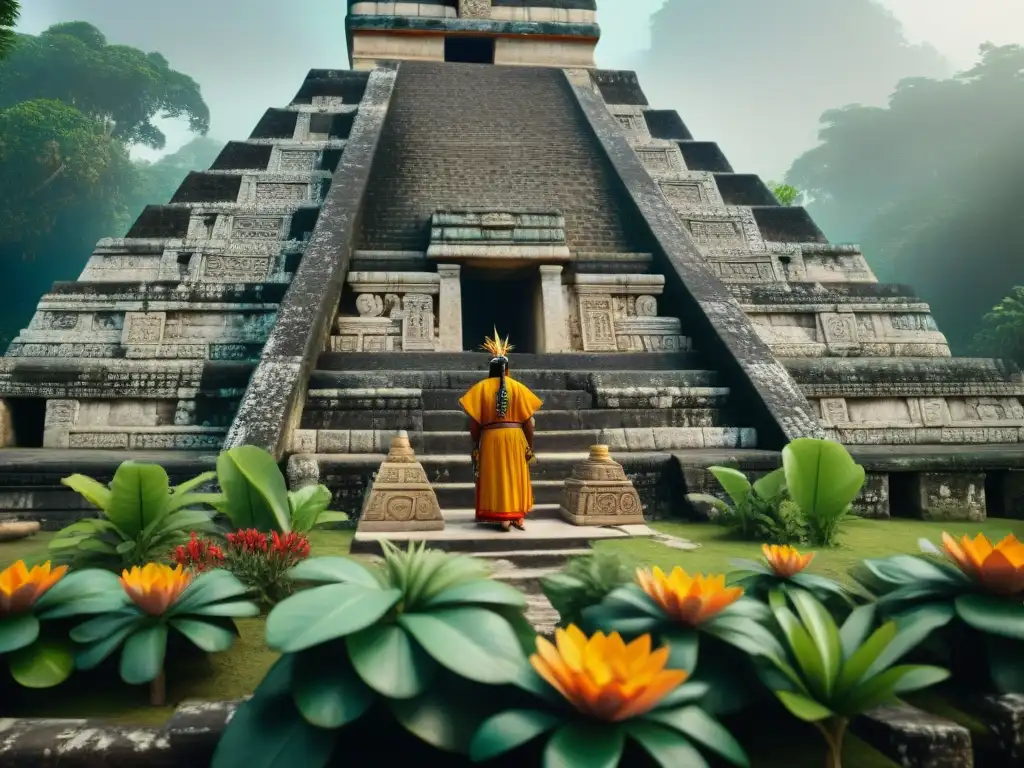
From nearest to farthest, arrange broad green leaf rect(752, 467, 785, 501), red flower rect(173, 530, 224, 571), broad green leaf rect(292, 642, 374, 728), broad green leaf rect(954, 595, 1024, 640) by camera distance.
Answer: broad green leaf rect(292, 642, 374, 728)
broad green leaf rect(954, 595, 1024, 640)
red flower rect(173, 530, 224, 571)
broad green leaf rect(752, 467, 785, 501)

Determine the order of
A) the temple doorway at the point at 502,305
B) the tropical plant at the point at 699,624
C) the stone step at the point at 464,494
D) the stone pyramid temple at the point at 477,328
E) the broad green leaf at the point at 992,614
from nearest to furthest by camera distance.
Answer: the tropical plant at the point at 699,624, the broad green leaf at the point at 992,614, the stone step at the point at 464,494, the stone pyramid temple at the point at 477,328, the temple doorway at the point at 502,305

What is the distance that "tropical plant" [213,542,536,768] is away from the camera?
144 cm

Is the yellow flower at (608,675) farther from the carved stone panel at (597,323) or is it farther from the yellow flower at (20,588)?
the carved stone panel at (597,323)

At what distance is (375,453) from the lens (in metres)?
5.44

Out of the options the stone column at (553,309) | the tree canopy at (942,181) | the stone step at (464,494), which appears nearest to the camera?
the stone step at (464,494)

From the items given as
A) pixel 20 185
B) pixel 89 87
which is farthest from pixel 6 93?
pixel 20 185

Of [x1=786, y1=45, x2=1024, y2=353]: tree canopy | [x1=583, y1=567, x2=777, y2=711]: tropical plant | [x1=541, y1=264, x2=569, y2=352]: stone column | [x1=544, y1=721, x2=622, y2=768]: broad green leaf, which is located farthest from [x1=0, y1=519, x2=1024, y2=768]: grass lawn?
[x1=786, y1=45, x2=1024, y2=353]: tree canopy

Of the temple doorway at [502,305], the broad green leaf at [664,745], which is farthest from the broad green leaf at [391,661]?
the temple doorway at [502,305]

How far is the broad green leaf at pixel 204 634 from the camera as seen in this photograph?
201cm

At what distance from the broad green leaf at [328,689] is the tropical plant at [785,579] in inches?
50.8

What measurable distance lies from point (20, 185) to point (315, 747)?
114 feet

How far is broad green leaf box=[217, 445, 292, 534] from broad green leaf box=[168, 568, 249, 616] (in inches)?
44.0

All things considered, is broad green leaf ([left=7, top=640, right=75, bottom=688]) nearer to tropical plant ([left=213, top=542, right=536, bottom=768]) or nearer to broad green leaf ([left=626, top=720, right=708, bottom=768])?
tropical plant ([left=213, top=542, right=536, bottom=768])

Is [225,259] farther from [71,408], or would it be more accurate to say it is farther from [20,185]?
[20,185]
